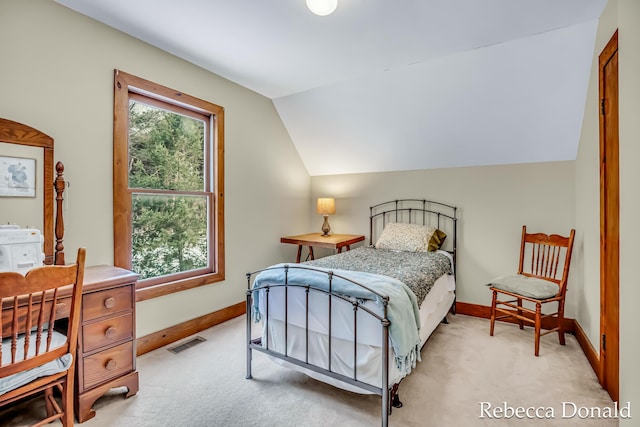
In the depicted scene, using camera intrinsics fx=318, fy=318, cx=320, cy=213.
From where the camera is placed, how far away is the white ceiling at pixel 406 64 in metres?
2.21

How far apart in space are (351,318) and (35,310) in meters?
1.69

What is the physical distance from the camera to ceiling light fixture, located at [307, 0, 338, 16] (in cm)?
198

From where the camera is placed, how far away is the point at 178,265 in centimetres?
308

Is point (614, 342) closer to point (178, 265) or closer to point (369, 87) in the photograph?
point (369, 87)

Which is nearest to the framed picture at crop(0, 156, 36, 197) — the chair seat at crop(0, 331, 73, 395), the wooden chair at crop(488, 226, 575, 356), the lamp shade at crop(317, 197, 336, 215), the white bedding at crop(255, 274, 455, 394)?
the chair seat at crop(0, 331, 73, 395)

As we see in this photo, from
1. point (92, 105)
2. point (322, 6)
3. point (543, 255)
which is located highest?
point (322, 6)

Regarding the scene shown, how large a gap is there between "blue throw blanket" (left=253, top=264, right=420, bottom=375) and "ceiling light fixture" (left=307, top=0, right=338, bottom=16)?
1675 millimetres

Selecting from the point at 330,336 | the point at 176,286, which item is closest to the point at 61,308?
the point at 176,286

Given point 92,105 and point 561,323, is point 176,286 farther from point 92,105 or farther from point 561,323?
point 561,323

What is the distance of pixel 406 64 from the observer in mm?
2990

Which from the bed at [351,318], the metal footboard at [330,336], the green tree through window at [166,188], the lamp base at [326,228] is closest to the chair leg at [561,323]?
the bed at [351,318]

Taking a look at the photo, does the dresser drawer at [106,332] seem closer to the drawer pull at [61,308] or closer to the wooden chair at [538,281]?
the drawer pull at [61,308]

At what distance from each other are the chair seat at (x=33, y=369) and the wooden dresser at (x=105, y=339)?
0.68 feet

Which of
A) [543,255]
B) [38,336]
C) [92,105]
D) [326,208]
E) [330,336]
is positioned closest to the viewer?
[38,336]
